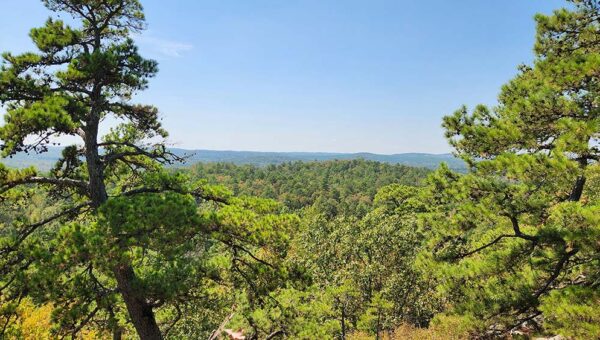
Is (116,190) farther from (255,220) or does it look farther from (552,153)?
(552,153)

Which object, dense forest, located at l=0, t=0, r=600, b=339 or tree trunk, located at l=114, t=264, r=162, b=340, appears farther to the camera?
→ tree trunk, located at l=114, t=264, r=162, b=340

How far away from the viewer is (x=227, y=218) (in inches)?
261

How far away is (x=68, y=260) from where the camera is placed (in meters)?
5.54

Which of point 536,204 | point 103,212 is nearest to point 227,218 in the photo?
point 103,212

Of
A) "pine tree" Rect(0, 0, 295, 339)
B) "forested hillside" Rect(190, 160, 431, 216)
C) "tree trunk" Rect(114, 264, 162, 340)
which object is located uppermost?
"pine tree" Rect(0, 0, 295, 339)

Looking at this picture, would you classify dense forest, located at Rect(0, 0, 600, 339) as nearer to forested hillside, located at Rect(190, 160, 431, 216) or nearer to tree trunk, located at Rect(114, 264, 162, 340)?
tree trunk, located at Rect(114, 264, 162, 340)

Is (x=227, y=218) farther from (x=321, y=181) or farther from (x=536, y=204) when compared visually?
(x=321, y=181)

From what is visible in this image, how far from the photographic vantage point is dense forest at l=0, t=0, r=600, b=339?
6.15 m

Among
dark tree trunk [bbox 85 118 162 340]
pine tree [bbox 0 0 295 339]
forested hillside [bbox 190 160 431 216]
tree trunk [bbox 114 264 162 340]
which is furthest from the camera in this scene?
forested hillside [bbox 190 160 431 216]

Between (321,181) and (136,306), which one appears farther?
(321,181)

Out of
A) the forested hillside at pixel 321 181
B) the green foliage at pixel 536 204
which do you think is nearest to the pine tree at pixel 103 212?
the green foliage at pixel 536 204

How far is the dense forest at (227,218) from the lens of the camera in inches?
242

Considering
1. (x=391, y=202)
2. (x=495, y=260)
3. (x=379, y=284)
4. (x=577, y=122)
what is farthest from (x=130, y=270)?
(x=391, y=202)

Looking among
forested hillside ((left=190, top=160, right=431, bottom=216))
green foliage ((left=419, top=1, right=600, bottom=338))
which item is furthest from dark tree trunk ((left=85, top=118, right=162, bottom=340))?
forested hillside ((left=190, top=160, right=431, bottom=216))
